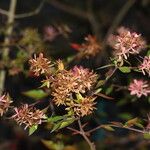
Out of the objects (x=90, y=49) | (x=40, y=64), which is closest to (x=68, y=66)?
(x=40, y=64)

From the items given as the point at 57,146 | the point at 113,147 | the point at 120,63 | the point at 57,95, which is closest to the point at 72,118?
the point at 57,95

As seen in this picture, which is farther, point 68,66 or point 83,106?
point 68,66

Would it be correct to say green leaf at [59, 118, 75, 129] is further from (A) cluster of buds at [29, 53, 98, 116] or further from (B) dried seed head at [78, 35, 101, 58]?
(B) dried seed head at [78, 35, 101, 58]

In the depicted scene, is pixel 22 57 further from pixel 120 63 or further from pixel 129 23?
pixel 129 23

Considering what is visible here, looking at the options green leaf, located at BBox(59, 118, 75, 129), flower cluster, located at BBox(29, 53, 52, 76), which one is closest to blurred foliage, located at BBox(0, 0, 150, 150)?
green leaf, located at BBox(59, 118, 75, 129)

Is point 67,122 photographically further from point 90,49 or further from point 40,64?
point 90,49

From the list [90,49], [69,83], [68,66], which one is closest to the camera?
[69,83]

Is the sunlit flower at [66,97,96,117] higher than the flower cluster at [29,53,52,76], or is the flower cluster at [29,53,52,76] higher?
the flower cluster at [29,53,52,76]

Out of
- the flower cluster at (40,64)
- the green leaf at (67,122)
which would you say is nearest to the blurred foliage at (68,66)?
the green leaf at (67,122)

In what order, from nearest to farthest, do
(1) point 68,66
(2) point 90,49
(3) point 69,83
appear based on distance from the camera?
(3) point 69,83 → (1) point 68,66 → (2) point 90,49
